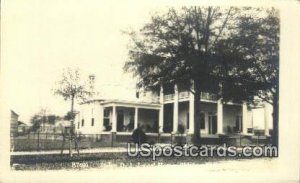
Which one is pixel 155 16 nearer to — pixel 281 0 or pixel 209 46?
pixel 209 46

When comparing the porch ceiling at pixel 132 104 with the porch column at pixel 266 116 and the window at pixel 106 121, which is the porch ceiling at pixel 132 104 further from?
the porch column at pixel 266 116

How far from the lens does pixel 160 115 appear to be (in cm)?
1234

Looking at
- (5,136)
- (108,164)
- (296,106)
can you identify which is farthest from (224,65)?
(5,136)

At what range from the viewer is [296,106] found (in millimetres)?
8367

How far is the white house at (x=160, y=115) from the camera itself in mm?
9969

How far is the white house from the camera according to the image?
392 inches

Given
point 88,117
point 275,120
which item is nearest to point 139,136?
point 88,117

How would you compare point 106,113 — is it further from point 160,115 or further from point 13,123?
point 13,123

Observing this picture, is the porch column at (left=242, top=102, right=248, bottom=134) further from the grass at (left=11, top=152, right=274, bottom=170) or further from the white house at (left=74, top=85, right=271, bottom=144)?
the grass at (left=11, top=152, right=274, bottom=170)

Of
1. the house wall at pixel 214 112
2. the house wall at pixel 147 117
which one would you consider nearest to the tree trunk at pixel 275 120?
the house wall at pixel 214 112

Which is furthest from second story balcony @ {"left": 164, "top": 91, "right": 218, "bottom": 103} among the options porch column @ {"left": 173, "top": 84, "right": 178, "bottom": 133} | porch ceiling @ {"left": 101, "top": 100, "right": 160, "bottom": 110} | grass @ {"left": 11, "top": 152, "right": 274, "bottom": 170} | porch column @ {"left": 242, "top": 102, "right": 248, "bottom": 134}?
grass @ {"left": 11, "top": 152, "right": 274, "bottom": 170}

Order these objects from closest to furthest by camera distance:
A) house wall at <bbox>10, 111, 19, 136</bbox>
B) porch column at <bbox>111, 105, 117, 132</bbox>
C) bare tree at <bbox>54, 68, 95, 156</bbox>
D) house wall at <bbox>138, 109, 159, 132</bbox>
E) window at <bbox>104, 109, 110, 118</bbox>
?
1. house wall at <bbox>10, 111, 19, 136</bbox>
2. bare tree at <bbox>54, 68, 95, 156</bbox>
3. window at <bbox>104, 109, 110, 118</bbox>
4. house wall at <bbox>138, 109, 159, 132</bbox>
5. porch column at <bbox>111, 105, 117, 132</bbox>

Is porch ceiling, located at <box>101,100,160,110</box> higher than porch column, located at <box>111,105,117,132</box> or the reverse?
higher

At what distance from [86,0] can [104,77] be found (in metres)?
1.41
